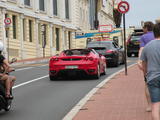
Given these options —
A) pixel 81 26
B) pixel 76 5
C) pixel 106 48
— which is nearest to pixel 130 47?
pixel 106 48

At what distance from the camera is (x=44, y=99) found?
1223 cm

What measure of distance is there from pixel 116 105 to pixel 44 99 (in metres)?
2.46

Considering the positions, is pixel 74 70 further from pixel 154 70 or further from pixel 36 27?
pixel 36 27

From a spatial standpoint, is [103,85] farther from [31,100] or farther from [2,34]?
[2,34]

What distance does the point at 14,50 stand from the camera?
42.5 m

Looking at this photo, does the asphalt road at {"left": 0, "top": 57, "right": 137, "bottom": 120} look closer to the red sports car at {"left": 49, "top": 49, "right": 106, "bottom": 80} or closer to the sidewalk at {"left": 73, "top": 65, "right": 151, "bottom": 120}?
the sidewalk at {"left": 73, "top": 65, "right": 151, "bottom": 120}

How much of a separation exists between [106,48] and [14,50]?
1818 cm

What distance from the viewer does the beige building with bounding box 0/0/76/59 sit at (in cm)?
4184

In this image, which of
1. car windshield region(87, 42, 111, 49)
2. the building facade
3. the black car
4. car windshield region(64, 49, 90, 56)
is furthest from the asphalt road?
the building facade

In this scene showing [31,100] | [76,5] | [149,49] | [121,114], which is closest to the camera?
[149,49]

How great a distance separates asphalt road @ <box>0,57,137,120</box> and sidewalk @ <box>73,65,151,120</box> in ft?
1.54

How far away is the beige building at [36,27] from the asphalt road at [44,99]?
21.4 meters

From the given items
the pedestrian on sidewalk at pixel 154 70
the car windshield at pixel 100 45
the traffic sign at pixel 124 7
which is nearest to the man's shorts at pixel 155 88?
the pedestrian on sidewalk at pixel 154 70

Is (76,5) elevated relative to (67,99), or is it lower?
elevated
